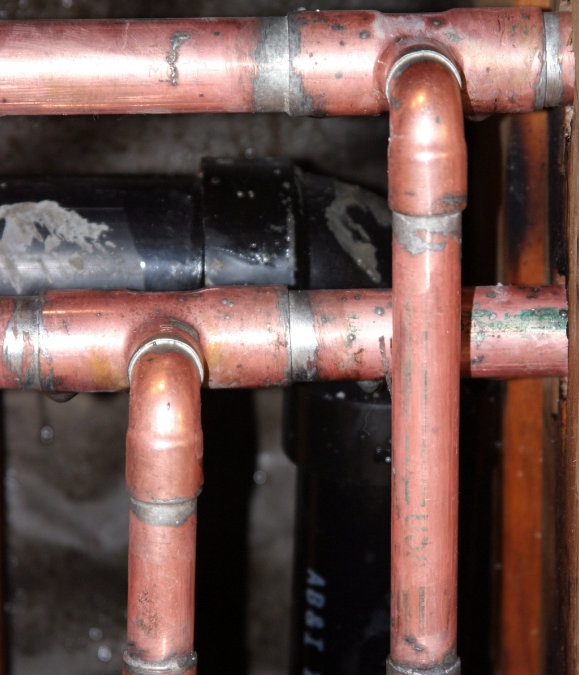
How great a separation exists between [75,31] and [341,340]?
457 mm

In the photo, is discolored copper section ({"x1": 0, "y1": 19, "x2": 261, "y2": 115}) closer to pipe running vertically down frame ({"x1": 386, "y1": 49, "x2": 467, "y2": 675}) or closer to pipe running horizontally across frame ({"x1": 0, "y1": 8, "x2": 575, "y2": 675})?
pipe running horizontally across frame ({"x1": 0, "y1": 8, "x2": 575, "y2": 675})

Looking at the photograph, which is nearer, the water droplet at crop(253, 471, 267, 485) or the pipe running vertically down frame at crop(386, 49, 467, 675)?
the pipe running vertically down frame at crop(386, 49, 467, 675)

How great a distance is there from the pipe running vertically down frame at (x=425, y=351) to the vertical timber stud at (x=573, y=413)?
17 centimetres

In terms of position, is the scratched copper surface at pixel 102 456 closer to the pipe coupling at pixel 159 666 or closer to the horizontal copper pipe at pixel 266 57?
the horizontal copper pipe at pixel 266 57

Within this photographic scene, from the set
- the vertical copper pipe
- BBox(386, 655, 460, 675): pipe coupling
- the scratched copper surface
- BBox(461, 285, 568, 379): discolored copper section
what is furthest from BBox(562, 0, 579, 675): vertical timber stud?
the scratched copper surface

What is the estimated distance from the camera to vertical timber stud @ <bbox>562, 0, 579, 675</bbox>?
2.98 feet

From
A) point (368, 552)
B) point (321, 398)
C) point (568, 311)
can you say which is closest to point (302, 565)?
point (368, 552)

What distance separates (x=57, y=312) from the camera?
929 mm

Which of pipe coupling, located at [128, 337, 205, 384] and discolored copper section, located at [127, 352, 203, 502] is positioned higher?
pipe coupling, located at [128, 337, 205, 384]

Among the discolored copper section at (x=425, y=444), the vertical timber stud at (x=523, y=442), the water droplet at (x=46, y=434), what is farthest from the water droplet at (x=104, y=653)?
the discolored copper section at (x=425, y=444)

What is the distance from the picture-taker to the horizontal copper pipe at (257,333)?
3.02 ft

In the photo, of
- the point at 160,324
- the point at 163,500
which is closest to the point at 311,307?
the point at 160,324

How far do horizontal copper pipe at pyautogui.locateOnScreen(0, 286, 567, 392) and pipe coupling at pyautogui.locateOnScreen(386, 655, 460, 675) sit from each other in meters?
0.33

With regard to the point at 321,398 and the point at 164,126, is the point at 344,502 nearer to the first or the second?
the point at 321,398
